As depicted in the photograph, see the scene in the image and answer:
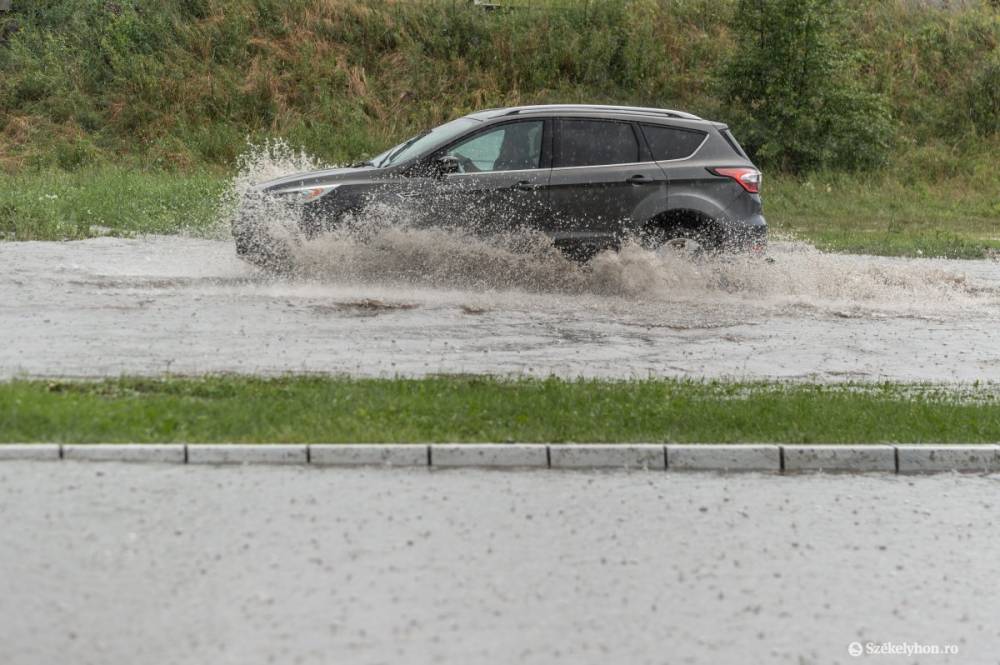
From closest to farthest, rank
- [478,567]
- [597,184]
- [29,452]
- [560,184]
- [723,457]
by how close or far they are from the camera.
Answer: [478,567] → [29,452] → [723,457] → [560,184] → [597,184]

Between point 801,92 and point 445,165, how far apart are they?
17.0 meters

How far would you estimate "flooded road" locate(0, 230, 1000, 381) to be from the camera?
34.9ft

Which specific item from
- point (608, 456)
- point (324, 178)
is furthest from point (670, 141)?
point (608, 456)

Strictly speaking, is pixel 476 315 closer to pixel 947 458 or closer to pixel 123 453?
pixel 947 458

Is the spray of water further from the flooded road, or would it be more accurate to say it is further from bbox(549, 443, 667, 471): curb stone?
bbox(549, 443, 667, 471): curb stone

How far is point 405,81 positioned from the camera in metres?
31.7

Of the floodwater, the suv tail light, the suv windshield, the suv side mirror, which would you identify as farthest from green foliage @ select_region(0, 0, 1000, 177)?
the floodwater

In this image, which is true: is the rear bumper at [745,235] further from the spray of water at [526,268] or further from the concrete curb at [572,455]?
the concrete curb at [572,455]

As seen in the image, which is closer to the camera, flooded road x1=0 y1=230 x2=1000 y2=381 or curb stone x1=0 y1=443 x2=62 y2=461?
curb stone x1=0 y1=443 x2=62 y2=461

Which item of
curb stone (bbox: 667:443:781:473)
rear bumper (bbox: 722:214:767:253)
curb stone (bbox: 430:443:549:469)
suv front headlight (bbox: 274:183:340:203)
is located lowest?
curb stone (bbox: 667:443:781:473)

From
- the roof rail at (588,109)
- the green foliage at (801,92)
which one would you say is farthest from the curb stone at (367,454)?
the green foliage at (801,92)

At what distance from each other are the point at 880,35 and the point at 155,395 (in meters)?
31.1

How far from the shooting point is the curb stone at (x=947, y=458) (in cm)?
828

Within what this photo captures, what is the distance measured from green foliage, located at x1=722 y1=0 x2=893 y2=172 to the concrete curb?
20751 mm
